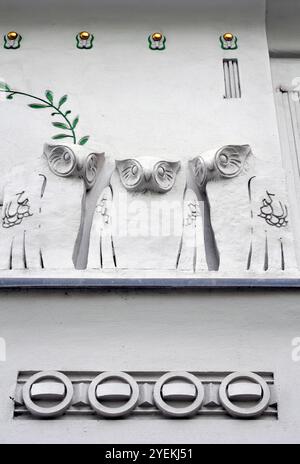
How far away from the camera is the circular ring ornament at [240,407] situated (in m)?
3.76

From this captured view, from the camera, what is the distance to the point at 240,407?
3.79 metres

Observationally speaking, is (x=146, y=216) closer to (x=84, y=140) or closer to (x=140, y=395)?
(x=84, y=140)

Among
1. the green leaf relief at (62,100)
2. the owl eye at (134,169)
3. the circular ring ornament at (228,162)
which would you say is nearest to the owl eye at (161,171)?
the owl eye at (134,169)

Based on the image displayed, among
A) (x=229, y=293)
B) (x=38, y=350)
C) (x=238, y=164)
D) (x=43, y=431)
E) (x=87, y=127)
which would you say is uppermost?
(x=87, y=127)

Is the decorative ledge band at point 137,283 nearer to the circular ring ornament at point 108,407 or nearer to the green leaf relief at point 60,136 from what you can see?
the circular ring ornament at point 108,407

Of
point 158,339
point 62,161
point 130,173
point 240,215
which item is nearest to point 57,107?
point 62,161

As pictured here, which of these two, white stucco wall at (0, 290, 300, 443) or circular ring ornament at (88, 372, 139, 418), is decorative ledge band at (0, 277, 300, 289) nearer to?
white stucco wall at (0, 290, 300, 443)

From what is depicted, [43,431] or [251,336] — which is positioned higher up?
[251,336]

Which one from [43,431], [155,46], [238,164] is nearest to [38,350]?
[43,431]

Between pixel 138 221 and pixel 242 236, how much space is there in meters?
0.47

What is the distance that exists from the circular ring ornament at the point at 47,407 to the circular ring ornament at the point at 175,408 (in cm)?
34

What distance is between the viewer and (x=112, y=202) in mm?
4402

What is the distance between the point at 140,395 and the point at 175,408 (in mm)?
149

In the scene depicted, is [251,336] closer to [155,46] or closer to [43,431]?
[43,431]
